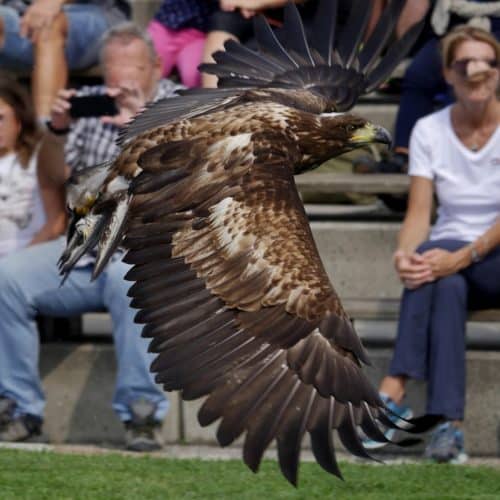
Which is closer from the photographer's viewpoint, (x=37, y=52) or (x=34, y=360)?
→ (x=34, y=360)

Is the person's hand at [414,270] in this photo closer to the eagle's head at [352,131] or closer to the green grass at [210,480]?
the eagle's head at [352,131]

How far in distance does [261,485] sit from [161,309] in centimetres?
104

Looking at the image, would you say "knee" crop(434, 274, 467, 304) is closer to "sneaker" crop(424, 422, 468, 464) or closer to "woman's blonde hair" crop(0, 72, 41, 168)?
"sneaker" crop(424, 422, 468, 464)

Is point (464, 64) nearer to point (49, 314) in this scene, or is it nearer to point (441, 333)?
point (441, 333)

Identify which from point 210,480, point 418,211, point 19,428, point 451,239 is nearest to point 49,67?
point 19,428

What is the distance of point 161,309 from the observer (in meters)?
5.84

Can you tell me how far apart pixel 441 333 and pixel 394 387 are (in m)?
0.33

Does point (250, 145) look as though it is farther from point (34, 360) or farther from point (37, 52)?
point (37, 52)

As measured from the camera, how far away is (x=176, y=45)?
9094 millimetres

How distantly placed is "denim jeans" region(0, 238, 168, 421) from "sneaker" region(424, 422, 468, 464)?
123 cm

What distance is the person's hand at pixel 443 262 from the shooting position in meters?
7.38

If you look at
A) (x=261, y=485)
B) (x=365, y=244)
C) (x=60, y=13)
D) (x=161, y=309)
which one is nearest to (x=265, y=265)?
(x=161, y=309)

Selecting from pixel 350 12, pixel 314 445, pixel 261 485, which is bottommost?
pixel 261 485

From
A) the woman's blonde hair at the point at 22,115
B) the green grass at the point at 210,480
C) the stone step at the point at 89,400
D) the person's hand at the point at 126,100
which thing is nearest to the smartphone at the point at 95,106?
the person's hand at the point at 126,100
